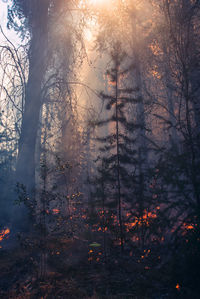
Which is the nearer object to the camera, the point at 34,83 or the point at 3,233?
the point at 3,233

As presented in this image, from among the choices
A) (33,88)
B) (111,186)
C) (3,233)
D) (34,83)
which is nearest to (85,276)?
(111,186)

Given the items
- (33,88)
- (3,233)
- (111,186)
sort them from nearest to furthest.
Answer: (111,186)
(3,233)
(33,88)

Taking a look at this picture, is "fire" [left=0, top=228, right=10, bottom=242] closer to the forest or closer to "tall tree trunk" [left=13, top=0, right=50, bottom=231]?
the forest

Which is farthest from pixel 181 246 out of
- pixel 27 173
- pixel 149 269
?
pixel 27 173

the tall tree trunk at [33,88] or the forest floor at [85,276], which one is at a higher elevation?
the tall tree trunk at [33,88]

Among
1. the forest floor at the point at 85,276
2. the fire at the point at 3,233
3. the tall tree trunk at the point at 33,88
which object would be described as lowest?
the forest floor at the point at 85,276

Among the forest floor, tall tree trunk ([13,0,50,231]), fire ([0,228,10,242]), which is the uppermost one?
tall tree trunk ([13,0,50,231])

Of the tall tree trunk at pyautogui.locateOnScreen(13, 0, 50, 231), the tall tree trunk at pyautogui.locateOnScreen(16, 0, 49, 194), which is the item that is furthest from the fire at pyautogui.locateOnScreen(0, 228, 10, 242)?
the tall tree trunk at pyautogui.locateOnScreen(16, 0, 49, 194)

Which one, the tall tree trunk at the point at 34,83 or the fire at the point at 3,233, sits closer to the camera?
the fire at the point at 3,233

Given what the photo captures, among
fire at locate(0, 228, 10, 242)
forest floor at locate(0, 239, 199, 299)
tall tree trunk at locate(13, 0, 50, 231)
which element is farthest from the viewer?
tall tree trunk at locate(13, 0, 50, 231)

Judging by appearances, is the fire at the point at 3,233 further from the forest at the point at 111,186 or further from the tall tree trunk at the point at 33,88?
the tall tree trunk at the point at 33,88

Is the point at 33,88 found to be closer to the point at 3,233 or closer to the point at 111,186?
the point at 111,186

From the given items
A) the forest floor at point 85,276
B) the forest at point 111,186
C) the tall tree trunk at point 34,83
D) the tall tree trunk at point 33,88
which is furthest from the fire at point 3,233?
the tall tree trunk at point 34,83

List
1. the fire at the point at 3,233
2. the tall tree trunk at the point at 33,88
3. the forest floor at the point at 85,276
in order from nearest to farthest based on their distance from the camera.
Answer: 1. the forest floor at the point at 85,276
2. the fire at the point at 3,233
3. the tall tree trunk at the point at 33,88
